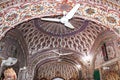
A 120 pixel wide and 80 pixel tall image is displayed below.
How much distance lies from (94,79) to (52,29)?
4689 mm

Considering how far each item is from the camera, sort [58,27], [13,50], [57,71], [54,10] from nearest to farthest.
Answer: [54,10]
[13,50]
[58,27]
[57,71]

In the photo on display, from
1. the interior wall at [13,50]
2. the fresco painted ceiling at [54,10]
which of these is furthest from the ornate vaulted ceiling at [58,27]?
the interior wall at [13,50]

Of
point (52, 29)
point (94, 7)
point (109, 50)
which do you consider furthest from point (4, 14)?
point (109, 50)

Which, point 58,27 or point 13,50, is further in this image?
point 58,27

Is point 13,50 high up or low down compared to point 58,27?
down

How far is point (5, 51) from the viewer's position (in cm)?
1107

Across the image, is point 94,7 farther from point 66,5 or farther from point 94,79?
point 94,79

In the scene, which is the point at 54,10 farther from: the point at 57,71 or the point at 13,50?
the point at 57,71

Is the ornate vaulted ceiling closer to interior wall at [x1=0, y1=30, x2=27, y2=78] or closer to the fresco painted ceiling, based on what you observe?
the fresco painted ceiling

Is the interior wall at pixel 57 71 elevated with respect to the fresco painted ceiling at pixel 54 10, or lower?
lower

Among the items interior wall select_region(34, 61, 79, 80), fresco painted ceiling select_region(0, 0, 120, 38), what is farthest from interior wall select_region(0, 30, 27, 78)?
fresco painted ceiling select_region(0, 0, 120, 38)

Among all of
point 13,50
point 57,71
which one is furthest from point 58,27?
point 57,71

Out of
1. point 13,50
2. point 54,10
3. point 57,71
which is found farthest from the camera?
point 57,71

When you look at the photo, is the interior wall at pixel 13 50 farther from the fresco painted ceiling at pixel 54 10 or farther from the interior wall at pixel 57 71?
the fresco painted ceiling at pixel 54 10
